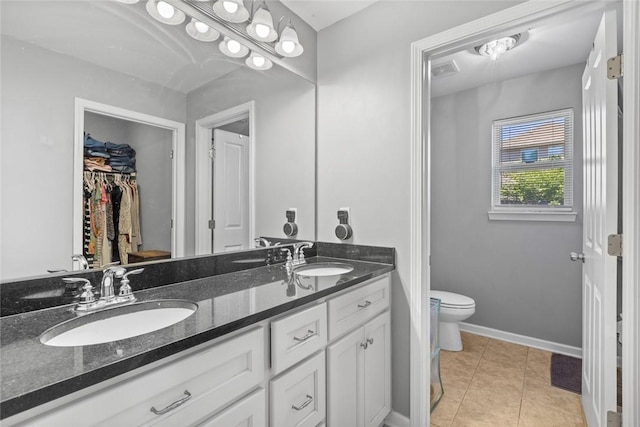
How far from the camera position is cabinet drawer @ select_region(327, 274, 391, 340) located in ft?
4.29

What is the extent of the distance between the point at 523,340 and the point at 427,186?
6.84 ft

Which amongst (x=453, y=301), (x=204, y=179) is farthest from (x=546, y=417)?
(x=204, y=179)

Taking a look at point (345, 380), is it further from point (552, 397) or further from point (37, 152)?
point (552, 397)

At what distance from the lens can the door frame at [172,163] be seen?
111 cm

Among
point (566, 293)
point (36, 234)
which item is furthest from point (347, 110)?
point (566, 293)

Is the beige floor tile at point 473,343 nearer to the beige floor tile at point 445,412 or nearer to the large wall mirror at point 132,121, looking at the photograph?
the beige floor tile at point 445,412

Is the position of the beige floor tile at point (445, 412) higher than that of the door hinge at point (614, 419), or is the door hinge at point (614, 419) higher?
the door hinge at point (614, 419)

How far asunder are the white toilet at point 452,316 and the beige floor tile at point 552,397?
0.59m

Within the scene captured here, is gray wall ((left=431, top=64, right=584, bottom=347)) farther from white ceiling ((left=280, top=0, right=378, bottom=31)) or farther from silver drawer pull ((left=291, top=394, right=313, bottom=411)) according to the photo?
silver drawer pull ((left=291, top=394, right=313, bottom=411))

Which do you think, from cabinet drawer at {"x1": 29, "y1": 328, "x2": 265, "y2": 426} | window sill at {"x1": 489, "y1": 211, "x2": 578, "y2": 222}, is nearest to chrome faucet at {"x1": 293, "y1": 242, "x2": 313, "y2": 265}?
cabinet drawer at {"x1": 29, "y1": 328, "x2": 265, "y2": 426}

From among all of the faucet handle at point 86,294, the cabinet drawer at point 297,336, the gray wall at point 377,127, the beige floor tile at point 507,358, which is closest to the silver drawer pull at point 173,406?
the cabinet drawer at point 297,336

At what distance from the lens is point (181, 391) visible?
2.54 feet

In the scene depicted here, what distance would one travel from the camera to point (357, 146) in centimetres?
192

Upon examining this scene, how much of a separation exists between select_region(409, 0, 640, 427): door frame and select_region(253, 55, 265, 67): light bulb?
846mm
